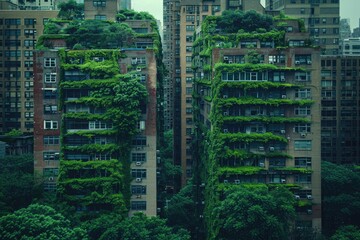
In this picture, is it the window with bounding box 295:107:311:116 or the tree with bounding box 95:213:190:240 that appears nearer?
the tree with bounding box 95:213:190:240

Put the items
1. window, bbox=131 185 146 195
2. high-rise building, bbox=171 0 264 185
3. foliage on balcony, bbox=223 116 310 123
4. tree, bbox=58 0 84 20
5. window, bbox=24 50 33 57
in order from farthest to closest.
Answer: window, bbox=24 50 33 57
high-rise building, bbox=171 0 264 185
tree, bbox=58 0 84 20
foliage on balcony, bbox=223 116 310 123
window, bbox=131 185 146 195

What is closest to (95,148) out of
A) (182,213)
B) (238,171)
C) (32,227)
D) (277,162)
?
(32,227)

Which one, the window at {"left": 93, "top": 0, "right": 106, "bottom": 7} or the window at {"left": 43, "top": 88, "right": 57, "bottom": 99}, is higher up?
the window at {"left": 93, "top": 0, "right": 106, "bottom": 7}

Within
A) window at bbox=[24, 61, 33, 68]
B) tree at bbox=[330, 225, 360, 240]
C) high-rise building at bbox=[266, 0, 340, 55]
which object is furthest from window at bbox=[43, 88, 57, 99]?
high-rise building at bbox=[266, 0, 340, 55]

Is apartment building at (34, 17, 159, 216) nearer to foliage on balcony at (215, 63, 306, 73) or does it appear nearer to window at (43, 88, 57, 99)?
window at (43, 88, 57, 99)

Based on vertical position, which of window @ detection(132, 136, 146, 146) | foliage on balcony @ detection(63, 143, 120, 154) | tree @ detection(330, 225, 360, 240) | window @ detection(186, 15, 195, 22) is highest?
window @ detection(186, 15, 195, 22)

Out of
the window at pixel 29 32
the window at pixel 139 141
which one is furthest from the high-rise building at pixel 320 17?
the window at pixel 139 141

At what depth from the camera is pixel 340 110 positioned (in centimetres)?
11662

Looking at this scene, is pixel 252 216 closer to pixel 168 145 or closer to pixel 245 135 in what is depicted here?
pixel 245 135

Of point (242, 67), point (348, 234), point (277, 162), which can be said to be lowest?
point (348, 234)

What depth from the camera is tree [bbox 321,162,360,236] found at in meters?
79.4

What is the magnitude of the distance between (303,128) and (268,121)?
15.6 feet

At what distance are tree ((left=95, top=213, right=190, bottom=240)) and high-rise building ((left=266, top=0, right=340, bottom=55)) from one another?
6549 centimetres

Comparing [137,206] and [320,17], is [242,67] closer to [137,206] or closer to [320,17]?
[137,206]
